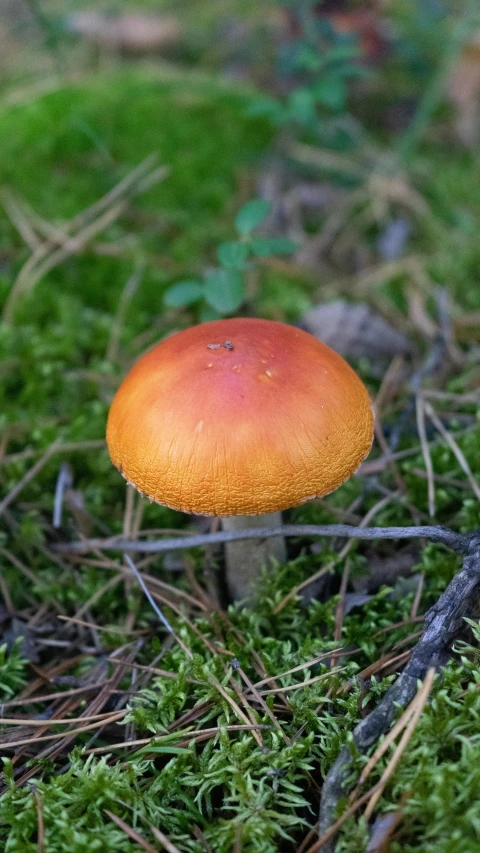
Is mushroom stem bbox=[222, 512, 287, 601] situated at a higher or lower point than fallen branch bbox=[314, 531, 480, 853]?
lower

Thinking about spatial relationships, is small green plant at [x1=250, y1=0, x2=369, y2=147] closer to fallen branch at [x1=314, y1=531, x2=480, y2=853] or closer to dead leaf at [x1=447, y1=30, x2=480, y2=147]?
dead leaf at [x1=447, y1=30, x2=480, y2=147]

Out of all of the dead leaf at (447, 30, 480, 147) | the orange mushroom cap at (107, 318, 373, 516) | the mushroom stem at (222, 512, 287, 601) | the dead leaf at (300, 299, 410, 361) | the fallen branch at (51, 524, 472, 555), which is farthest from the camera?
the dead leaf at (447, 30, 480, 147)

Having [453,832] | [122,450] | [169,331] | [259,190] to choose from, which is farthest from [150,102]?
[453,832]

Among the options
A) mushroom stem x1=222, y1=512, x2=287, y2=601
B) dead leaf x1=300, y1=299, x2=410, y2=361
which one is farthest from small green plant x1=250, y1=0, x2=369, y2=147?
mushroom stem x1=222, y1=512, x2=287, y2=601

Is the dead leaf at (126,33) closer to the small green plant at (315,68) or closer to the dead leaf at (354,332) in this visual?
the small green plant at (315,68)

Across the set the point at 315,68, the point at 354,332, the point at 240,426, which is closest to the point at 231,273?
the point at 354,332

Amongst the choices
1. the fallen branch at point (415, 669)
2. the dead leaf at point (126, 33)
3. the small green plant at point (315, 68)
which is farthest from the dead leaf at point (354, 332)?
the dead leaf at point (126, 33)

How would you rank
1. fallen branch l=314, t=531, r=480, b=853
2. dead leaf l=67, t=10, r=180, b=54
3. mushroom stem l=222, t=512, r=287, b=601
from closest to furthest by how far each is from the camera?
1. fallen branch l=314, t=531, r=480, b=853
2. mushroom stem l=222, t=512, r=287, b=601
3. dead leaf l=67, t=10, r=180, b=54
